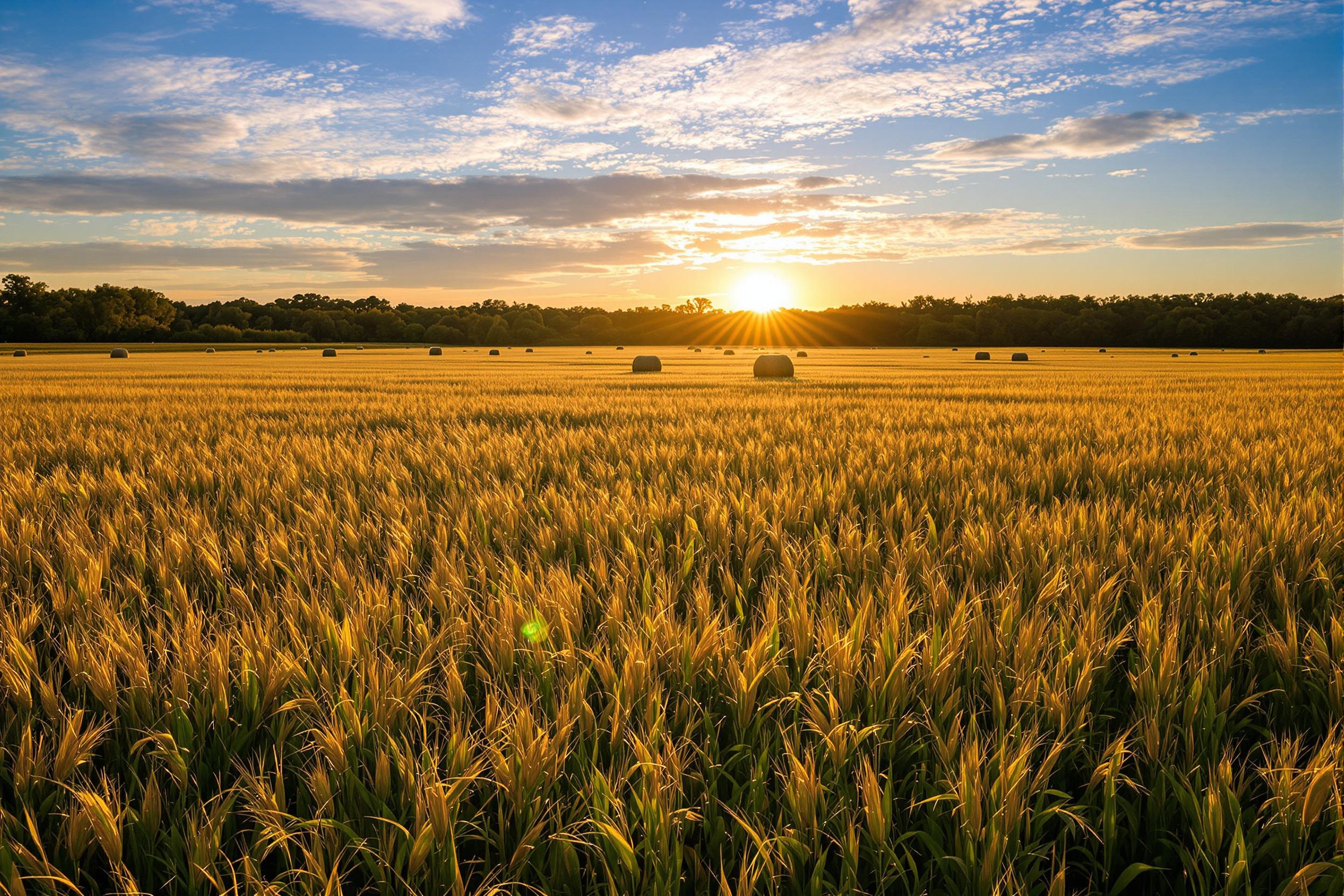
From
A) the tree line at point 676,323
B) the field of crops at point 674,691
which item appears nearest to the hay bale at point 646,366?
the field of crops at point 674,691

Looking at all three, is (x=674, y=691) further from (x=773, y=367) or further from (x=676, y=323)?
(x=676, y=323)

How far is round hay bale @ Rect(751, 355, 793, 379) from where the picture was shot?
24984mm

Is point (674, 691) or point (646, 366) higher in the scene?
point (646, 366)

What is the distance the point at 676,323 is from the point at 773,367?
105612mm

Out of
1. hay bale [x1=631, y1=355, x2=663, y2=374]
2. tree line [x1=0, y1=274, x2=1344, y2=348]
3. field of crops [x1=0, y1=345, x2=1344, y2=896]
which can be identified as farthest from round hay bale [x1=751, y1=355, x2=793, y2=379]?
tree line [x1=0, y1=274, x2=1344, y2=348]

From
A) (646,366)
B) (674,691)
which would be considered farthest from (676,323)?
(674,691)

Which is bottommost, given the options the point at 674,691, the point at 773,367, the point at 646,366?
the point at 674,691

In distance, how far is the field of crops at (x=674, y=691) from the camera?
1416 mm

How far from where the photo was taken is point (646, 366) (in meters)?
29.8

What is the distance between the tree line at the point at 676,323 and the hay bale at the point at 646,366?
7553 cm

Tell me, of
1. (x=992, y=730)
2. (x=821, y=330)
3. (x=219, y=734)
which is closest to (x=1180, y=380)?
(x=992, y=730)

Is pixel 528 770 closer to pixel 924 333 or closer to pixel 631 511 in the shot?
pixel 631 511

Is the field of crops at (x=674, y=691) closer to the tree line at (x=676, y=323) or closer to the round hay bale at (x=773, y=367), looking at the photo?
the round hay bale at (x=773, y=367)

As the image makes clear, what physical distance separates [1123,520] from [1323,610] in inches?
41.2
